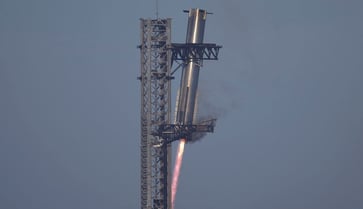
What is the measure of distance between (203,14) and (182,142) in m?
11.2

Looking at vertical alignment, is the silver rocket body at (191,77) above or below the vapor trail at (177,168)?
above

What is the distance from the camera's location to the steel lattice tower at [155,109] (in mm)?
81875

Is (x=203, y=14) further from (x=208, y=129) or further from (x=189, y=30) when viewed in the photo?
(x=208, y=129)

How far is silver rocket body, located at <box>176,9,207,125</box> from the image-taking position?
80.9 metres

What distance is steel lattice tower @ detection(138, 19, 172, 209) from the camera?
81875 mm

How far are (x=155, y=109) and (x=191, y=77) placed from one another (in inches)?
168

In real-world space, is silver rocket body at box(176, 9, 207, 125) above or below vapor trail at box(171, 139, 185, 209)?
above

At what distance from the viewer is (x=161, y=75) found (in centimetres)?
8212

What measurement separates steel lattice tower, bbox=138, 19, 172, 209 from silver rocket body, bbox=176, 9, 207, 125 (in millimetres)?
1344

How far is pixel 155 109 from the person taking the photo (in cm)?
8269

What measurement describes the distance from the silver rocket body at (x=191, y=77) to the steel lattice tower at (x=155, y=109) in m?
1.34

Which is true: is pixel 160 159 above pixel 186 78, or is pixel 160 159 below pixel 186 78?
below

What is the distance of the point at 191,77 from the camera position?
81375mm

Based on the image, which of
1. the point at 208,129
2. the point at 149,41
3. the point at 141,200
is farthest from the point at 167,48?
the point at 141,200
